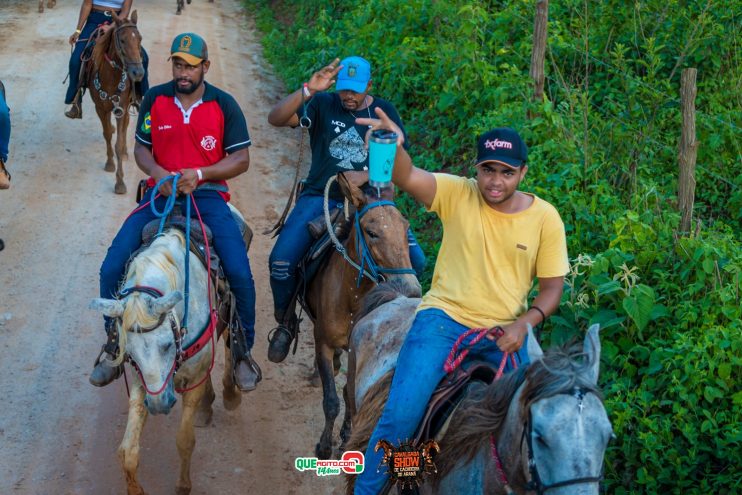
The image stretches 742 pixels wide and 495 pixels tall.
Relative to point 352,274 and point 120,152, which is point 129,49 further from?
point 352,274

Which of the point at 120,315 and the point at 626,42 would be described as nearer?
the point at 120,315

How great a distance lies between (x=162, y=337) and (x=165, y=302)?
0.89ft

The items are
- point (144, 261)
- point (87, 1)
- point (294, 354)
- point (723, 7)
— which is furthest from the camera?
point (87, 1)

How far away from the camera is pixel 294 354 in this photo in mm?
8180

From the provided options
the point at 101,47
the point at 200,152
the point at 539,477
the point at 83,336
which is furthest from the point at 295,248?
the point at 101,47

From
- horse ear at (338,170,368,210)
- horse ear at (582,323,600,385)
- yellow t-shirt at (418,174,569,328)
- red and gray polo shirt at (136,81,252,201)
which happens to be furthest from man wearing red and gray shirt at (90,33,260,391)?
horse ear at (582,323,600,385)

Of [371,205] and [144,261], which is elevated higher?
[371,205]

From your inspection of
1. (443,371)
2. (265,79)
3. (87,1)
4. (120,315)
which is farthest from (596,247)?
(265,79)

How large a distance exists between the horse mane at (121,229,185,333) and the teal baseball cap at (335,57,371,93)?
1.86 metres

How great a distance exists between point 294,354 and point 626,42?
6.12 metres

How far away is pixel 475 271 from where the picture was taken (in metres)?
4.43

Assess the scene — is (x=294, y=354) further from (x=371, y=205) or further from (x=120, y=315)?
(x=120, y=315)

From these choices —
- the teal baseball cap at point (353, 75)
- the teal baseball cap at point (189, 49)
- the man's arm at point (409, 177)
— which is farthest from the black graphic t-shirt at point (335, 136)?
the man's arm at point (409, 177)

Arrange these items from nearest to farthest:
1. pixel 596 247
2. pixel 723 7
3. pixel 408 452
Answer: pixel 408 452 < pixel 596 247 < pixel 723 7
